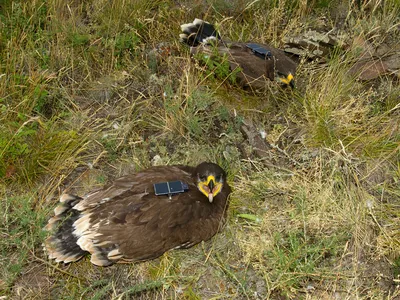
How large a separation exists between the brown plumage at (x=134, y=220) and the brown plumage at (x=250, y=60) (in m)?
1.36

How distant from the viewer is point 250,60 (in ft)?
17.0

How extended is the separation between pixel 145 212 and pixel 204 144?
1.23m

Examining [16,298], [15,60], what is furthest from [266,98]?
[16,298]

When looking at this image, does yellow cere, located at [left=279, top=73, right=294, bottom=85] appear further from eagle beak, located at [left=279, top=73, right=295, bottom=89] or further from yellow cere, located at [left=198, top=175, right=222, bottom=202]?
yellow cere, located at [left=198, top=175, right=222, bottom=202]

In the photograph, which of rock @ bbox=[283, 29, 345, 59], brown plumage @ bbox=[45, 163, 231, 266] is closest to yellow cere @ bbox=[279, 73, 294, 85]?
rock @ bbox=[283, 29, 345, 59]

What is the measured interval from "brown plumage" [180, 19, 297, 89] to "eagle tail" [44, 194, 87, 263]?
218 cm

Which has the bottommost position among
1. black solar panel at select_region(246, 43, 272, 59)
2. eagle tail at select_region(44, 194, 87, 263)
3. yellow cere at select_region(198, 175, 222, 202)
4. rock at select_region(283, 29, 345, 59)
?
eagle tail at select_region(44, 194, 87, 263)

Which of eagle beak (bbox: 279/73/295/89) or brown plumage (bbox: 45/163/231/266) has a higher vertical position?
eagle beak (bbox: 279/73/295/89)

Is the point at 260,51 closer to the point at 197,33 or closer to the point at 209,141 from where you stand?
the point at 197,33

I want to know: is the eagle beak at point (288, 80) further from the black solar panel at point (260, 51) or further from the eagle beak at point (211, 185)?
the eagle beak at point (211, 185)

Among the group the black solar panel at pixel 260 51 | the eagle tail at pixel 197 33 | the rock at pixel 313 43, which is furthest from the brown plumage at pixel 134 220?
the rock at pixel 313 43

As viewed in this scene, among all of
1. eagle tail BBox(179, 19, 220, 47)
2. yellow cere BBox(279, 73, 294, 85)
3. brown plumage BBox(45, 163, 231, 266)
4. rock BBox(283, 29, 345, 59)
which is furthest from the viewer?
rock BBox(283, 29, 345, 59)

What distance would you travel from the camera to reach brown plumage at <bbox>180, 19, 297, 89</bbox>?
5.16 metres

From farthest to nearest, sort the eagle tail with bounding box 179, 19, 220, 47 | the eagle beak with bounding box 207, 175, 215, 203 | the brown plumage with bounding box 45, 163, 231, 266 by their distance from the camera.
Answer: the eagle tail with bounding box 179, 19, 220, 47 < the eagle beak with bounding box 207, 175, 215, 203 < the brown plumage with bounding box 45, 163, 231, 266
